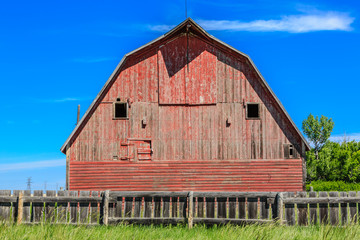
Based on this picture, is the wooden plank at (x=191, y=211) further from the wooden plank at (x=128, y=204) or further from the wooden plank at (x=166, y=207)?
the wooden plank at (x=128, y=204)

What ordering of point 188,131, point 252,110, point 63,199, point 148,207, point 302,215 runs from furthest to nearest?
point 252,110 < point 188,131 < point 63,199 < point 148,207 < point 302,215

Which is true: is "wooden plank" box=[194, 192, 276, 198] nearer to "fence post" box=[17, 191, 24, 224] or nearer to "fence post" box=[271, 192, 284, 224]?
"fence post" box=[271, 192, 284, 224]

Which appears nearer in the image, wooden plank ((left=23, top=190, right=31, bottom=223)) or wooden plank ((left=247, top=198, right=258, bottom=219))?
wooden plank ((left=247, top=198, right=258, bottom=219))

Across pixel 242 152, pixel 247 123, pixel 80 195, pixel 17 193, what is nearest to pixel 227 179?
pixel 242 152

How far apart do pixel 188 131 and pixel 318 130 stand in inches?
1405

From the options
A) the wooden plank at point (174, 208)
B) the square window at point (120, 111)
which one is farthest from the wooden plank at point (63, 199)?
the square window at point (120, 111)

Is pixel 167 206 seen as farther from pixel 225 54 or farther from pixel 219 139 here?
pixel 225 54

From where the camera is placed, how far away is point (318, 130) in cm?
5188

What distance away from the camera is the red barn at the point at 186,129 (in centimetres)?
2016

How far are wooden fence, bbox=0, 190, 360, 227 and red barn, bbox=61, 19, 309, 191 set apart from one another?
6496 millimetres

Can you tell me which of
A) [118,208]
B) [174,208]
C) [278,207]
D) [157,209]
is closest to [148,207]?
[157,209]

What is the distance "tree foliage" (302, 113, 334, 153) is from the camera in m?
51.6

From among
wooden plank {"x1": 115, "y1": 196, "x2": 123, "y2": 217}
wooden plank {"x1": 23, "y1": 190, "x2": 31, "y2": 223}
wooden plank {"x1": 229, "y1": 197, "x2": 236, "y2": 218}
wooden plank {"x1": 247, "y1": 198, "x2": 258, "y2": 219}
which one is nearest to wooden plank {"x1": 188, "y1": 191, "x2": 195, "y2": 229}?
wooden plank {"x1": 229, "y1": 197, "x2": 236, "y2": 218}

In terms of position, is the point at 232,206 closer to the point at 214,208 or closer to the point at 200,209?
the point at 214,208
